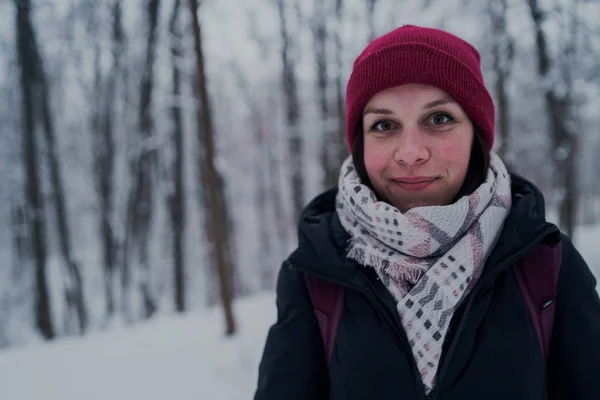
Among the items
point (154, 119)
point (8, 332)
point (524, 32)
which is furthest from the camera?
point (8, 332)

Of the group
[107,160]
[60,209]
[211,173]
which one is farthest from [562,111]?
[60,209]

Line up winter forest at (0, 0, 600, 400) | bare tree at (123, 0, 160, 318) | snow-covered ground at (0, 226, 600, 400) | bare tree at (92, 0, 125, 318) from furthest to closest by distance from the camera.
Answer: bare tree at (92, 0, 125, 318) < bare tree at (123, 0, 160, 318) < winter forest at (0, 0, 600, 400) < snow-covered ground at (0, 226, 600, 400)

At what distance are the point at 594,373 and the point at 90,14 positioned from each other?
1202cm

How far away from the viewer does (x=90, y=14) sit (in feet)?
30.7

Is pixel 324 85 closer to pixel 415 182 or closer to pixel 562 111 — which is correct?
pixel 562 111

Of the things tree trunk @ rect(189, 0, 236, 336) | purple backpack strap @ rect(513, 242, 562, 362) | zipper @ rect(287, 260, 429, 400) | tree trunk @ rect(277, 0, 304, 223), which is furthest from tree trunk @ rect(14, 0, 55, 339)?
purple backpack strap @ rect(513, 242, 562, 362)

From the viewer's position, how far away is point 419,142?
1.12 metres

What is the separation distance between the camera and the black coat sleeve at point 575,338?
0.99 meters

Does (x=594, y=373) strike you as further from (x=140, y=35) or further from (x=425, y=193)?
(x=140, y=35)

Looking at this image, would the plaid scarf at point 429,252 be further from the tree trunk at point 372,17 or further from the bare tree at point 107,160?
the bare tree at point 107,160

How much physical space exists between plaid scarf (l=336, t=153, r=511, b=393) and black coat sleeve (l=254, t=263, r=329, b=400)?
0.26m

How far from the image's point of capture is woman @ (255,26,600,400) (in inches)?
39.9

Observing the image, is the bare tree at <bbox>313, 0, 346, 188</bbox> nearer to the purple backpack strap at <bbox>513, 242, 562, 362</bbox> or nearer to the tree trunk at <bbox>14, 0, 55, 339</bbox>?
the tree trunk at <bbox>14, 0, 55, 339</bbox>

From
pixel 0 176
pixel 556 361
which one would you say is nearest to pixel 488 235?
pixel 556 361
